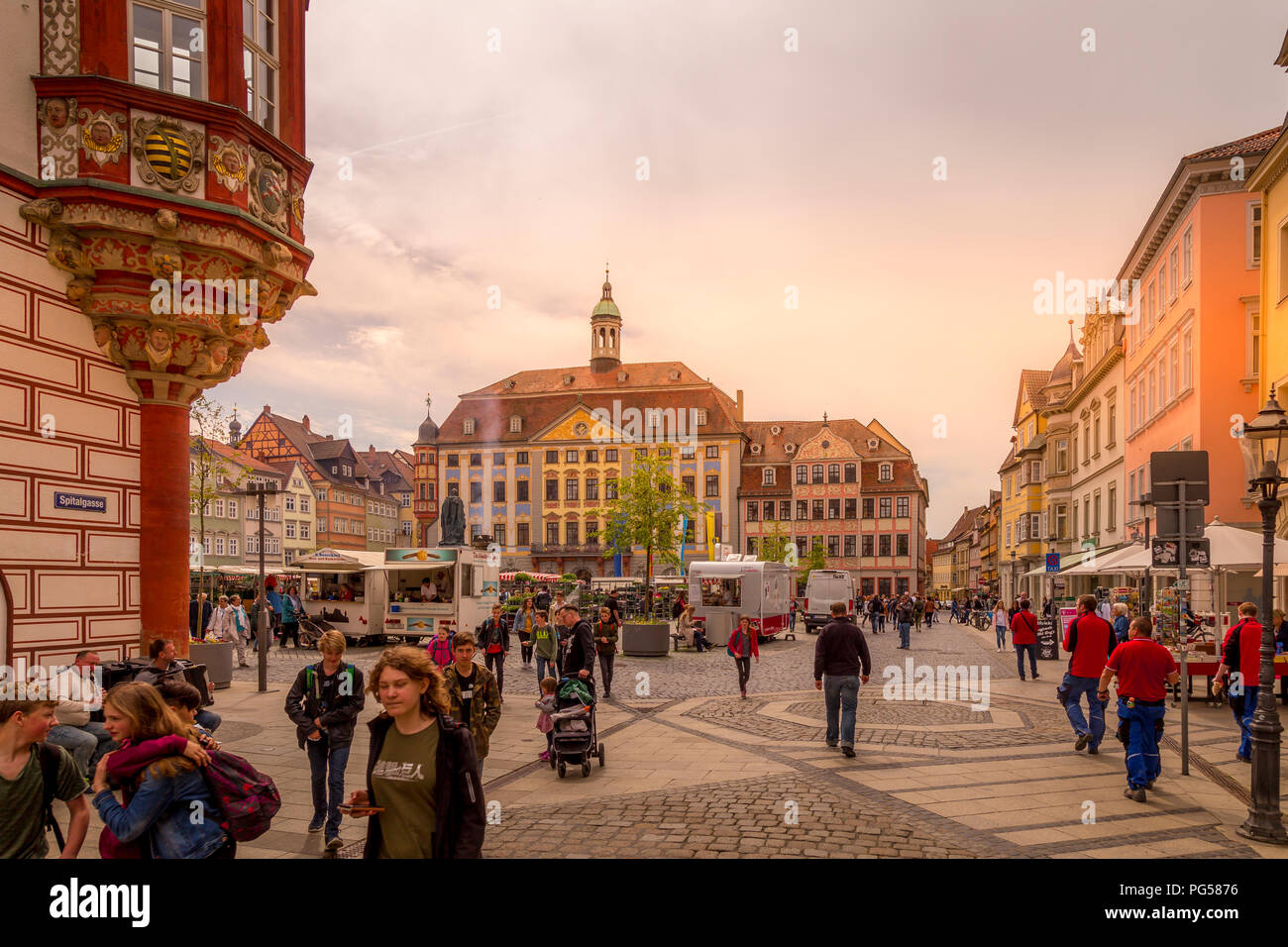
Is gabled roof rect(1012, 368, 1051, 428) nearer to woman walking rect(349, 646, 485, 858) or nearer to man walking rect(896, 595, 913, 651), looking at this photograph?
man walking rect(896, 595, 913, 651)

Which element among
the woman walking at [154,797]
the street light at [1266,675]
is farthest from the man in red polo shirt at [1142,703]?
the woman walking at [154,797]

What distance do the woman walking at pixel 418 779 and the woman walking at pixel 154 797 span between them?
639mm

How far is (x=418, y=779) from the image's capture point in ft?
13.3

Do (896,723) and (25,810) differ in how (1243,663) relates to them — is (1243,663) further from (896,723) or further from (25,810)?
(25,810)

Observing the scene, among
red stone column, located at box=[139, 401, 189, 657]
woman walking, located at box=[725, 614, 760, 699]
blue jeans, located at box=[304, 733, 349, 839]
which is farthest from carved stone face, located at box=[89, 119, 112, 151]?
woman walking, located at box=[725, 614, 760, 699]

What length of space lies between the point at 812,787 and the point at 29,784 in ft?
22.3

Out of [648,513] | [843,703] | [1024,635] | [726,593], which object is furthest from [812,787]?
[648,513]

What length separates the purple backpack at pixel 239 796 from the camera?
13.1ft

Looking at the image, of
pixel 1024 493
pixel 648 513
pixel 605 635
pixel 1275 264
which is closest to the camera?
pixel 605 635

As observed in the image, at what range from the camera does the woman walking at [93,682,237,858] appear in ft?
12.7
